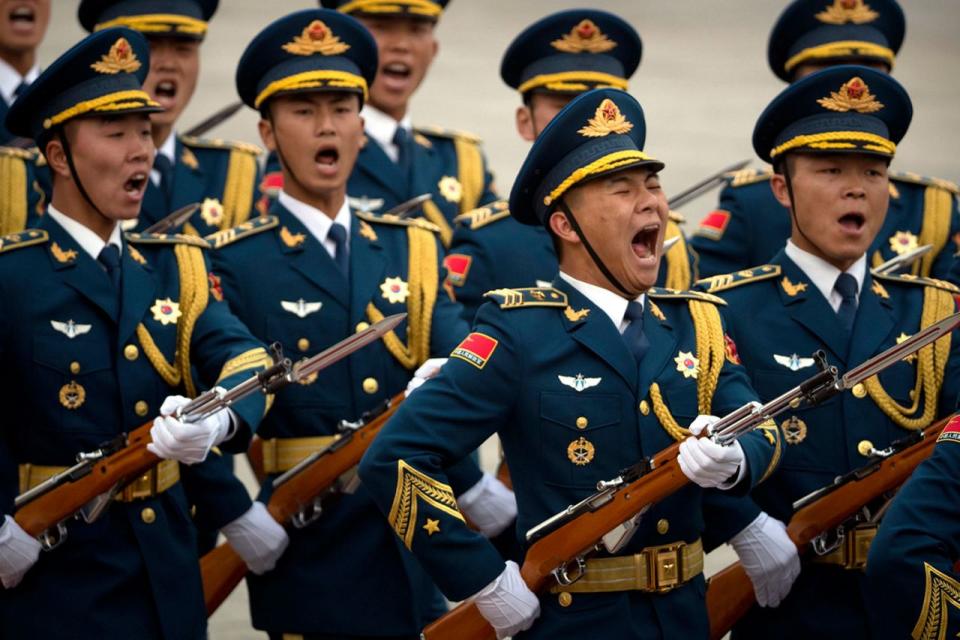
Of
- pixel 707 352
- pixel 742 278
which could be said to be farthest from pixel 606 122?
pixel 742 278

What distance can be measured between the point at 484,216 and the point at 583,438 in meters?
2.29

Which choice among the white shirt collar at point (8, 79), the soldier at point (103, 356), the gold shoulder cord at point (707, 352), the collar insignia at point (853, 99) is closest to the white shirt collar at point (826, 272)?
the collar insignia at point (853, 99)

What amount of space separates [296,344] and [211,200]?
1311mm

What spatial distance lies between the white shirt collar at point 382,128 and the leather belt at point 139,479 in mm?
2246

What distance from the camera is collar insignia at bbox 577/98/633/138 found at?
5.70 meters

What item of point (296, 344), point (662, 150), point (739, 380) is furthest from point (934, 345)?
point (662, 150)

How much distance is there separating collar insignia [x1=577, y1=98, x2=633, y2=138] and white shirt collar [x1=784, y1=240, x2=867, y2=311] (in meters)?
0.96

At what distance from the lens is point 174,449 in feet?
19.3

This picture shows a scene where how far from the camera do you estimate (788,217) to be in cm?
767

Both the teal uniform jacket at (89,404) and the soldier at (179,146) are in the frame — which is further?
the soldier at (179,146)

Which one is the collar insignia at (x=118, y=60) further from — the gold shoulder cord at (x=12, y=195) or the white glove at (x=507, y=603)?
the white glove at (x=507, y=603)

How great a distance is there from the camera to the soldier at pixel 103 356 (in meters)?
6.11

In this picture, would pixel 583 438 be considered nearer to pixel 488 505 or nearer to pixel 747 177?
pixel 488 505

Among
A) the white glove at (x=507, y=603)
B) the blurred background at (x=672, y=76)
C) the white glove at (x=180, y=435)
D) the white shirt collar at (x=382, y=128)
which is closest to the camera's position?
the white glove at (x=507, y=603)
